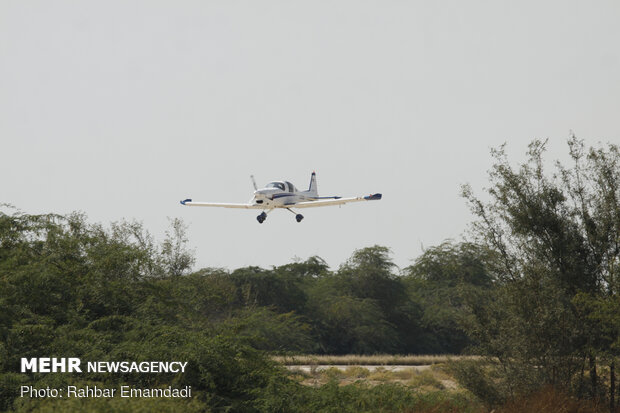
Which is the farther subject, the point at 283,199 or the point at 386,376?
the point at 283,199

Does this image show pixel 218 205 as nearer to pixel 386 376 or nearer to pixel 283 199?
pixel 283 199

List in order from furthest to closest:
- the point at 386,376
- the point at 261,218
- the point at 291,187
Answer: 1. the point at 291,187
2. the point at 261,218
3. the point at 386,376

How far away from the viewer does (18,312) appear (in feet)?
62.5

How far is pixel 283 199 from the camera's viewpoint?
1597 inches

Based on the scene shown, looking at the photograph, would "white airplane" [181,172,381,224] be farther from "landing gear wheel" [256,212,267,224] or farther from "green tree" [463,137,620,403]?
"green tree" [463,137,620,403]

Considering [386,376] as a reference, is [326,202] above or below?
above

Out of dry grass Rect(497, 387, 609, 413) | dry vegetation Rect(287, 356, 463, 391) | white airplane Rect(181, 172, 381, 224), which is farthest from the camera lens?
white airplane Rect(181, 172, 381, 224)

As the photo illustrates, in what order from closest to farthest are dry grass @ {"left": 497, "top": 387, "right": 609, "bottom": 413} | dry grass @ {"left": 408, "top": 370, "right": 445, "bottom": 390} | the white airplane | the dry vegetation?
dry grass @ {"left": 497, "top": 387, "right": 609, "bottom": 413} → dry grass @ {"left": 408, "top": 370, "right": 445, "bottom": 390} → the dry vegetation → the white airplane

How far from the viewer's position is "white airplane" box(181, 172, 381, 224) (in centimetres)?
3975

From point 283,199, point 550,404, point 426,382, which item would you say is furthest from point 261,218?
point 550,404

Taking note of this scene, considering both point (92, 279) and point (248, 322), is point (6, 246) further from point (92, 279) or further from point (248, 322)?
point (248, 322)

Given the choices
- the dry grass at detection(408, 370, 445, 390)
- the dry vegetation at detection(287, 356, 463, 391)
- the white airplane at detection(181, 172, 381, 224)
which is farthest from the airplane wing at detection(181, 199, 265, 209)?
the dry grass at detection(408, 370, 445, 390)

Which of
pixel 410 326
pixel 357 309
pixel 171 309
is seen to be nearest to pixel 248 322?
pixel 171 309

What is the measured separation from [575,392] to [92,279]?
15.4 m
